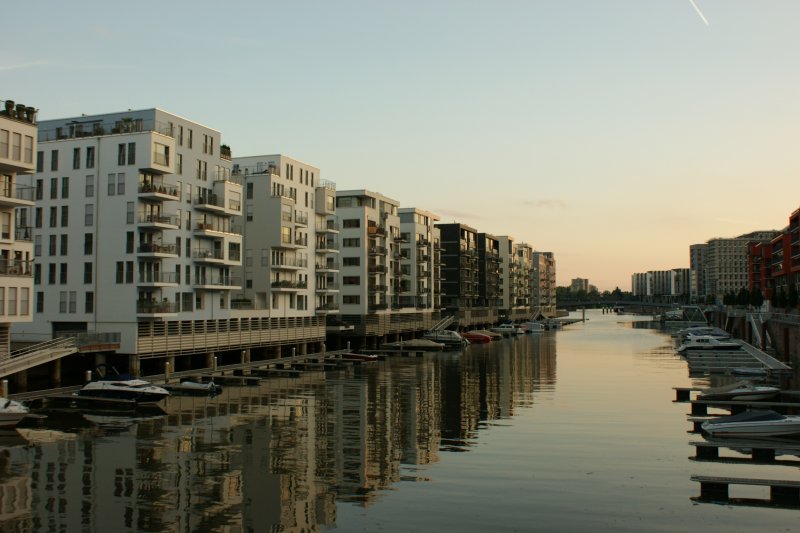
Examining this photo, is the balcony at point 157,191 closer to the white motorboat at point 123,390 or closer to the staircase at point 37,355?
the staircase at point 37,355

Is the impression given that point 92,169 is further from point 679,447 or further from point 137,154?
point 679,447

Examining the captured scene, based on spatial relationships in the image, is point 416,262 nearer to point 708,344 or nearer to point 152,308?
point 708,344

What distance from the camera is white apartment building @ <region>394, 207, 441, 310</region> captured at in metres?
144

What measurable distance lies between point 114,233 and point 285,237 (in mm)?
27734

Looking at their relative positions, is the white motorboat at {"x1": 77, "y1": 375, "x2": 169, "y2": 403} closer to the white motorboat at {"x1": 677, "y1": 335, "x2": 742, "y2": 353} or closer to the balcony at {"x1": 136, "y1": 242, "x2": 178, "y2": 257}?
the balcony at {"x1": 136, "y1": 242, "x2": 178, "y2": 257}

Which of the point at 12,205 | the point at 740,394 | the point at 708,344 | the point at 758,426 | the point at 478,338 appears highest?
the point at 12,205

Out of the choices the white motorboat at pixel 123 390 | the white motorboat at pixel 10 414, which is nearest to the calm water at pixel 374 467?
the white motorboat at pixel 10 414

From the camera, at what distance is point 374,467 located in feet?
124

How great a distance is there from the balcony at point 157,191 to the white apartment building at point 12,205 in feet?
46.7

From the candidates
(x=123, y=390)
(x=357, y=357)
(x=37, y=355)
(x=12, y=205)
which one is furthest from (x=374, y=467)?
(x=357, y=357)

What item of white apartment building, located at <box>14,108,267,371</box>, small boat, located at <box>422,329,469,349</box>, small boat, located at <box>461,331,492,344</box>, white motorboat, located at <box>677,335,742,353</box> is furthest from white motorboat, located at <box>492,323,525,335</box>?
white apartment building, located at <box>14,108,267,371</box>

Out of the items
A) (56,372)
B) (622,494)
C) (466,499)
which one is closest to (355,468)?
(466,499)

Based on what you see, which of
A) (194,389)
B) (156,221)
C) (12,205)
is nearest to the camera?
(12,205)

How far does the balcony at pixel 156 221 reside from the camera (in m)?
71.6
